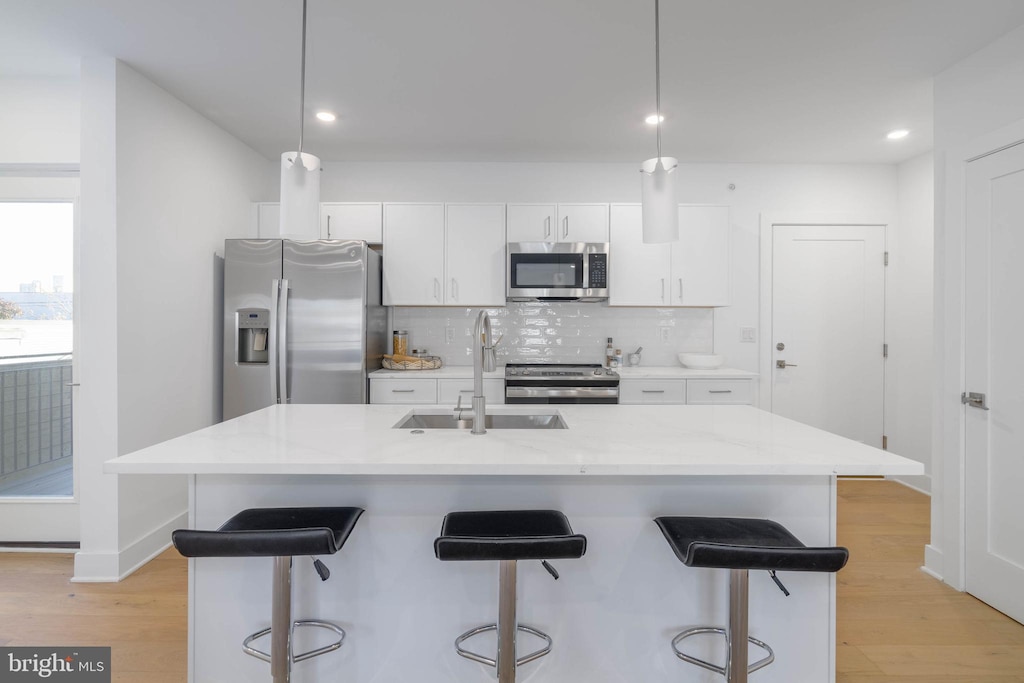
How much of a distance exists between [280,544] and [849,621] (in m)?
2.43

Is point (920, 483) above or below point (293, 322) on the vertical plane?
below

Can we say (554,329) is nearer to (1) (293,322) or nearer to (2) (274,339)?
(1) (293,322)

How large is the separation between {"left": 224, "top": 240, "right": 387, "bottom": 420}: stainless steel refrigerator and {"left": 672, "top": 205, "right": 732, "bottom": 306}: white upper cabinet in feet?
7.64

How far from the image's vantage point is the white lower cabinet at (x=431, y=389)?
358cm

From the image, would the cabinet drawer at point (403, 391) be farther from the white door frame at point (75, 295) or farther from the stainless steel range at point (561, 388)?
the white door frame at point (75, 295)

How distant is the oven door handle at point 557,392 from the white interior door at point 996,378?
1.90m

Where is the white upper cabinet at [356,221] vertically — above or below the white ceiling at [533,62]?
below

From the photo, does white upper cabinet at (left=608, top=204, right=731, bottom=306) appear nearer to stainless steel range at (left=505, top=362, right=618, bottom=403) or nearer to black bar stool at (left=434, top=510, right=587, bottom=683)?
stainless steel range at (left=505, top=362, right=618, bottom=403)

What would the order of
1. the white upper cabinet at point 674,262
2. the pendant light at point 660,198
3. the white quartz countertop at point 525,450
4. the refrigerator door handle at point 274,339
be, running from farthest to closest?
1. the white upper cabinet at point 674,262
2. the refrigerator door handle at point 274,339
3. the pendant light at point 660,198
4. the white quartz countertop at point 525,450

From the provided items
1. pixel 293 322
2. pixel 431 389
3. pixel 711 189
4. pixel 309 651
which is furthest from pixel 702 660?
pixel 711 189

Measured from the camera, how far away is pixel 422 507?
166 centimetres

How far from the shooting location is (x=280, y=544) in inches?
52.2

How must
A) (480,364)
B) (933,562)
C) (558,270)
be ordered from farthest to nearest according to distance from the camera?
1. (558,270)
2. (933,562)
3. (480,364)

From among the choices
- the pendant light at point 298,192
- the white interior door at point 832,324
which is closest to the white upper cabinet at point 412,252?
the pendant light at point 298,192
